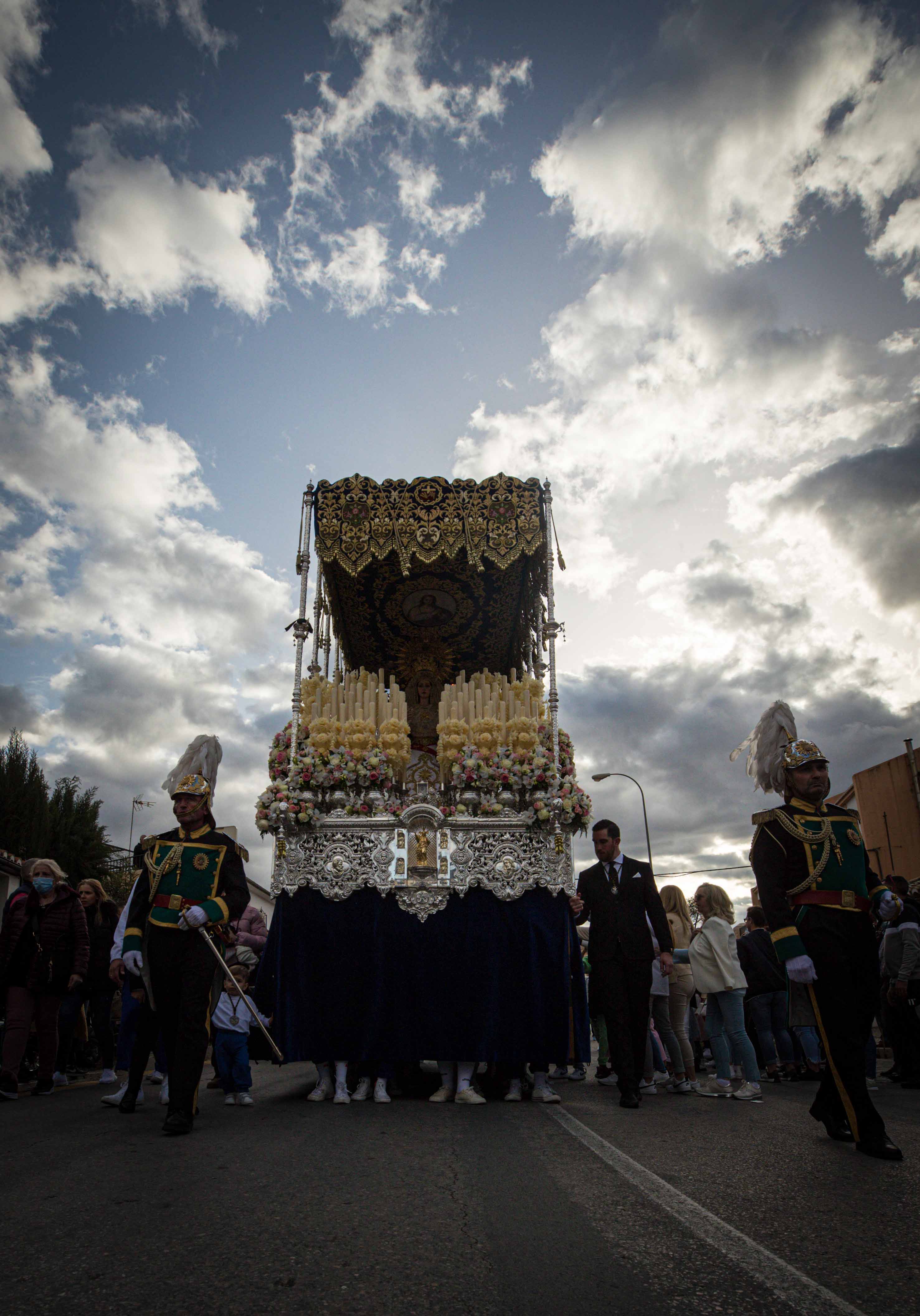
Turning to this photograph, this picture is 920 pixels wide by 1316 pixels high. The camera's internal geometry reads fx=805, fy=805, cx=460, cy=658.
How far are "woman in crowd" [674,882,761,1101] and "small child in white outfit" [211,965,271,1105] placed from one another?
3.74 m

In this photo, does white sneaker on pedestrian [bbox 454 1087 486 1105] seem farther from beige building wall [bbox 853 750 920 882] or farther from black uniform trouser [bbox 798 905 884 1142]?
beige building wall [bbox 853 750 920 882]

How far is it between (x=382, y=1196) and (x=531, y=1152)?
48.3 inches

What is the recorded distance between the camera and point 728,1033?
6918mm

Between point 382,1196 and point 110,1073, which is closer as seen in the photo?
point 382,1196

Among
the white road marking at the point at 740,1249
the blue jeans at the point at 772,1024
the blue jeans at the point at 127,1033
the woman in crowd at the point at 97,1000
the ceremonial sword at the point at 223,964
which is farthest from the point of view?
the blue jeans at the point at 772,1024

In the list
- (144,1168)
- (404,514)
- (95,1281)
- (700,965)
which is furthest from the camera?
(404,514)

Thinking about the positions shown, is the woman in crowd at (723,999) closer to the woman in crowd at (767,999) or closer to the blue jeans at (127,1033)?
the woman in crowd at (767,999)

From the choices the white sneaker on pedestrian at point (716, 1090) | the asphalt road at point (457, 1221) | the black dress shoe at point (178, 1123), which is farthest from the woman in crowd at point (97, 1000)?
the white sneaker on pedestrian at point (716, 1090)

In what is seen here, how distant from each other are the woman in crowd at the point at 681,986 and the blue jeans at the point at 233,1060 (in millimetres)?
3510

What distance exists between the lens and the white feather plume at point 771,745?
23.3 feet

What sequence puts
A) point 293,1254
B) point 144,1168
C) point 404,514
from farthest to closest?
1. point 404,514
2. point 144,1168
3. point 293,1254

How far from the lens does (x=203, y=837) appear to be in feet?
18.5

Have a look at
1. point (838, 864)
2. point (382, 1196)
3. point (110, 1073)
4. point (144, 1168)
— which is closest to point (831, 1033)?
point (838, 864)

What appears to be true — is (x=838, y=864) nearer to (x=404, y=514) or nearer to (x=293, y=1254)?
(x=293, y=1254)
